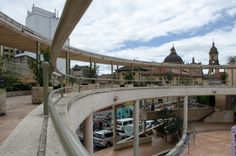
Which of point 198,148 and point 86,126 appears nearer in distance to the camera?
point 86,126

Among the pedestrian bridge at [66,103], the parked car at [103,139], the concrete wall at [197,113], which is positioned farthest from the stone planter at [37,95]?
the concrete wall at [197,113]

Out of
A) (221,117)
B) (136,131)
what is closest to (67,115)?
(136,131)

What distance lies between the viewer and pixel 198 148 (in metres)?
18.9

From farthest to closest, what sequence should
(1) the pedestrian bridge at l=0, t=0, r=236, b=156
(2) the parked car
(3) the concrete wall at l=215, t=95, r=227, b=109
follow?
(3) the concrete wall at l=215, t=95, r=227, b=109 → (2) the parked car → (1) the pedestrian bridge at l=0, t=0, r=236, b=156

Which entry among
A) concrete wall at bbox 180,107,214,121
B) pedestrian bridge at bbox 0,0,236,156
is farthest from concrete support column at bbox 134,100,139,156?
concrete wall at bbox 180,107,214,121

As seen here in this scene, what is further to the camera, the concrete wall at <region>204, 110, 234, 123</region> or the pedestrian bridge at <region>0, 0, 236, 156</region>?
the concrete wall at <region>204, 110, 234, 123</region>

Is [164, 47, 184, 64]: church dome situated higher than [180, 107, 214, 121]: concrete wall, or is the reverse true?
[164, 47, 184, 64]: church dome

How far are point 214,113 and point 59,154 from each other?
96.0 feet

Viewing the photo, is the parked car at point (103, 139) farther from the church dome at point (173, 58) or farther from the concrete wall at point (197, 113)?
the church dome at point (173, 58)

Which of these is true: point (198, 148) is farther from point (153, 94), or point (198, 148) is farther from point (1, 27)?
point (1, 27)

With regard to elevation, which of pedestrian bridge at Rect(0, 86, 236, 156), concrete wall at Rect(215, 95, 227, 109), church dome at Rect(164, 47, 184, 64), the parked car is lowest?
the parked car

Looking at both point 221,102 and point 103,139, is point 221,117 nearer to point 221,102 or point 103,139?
point 221,102

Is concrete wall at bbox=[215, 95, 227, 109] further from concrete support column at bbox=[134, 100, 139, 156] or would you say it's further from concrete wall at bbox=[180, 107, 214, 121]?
concrete support column at bbox=[134, 100, 139, 156]

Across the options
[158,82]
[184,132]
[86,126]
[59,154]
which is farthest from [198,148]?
[59,154]
